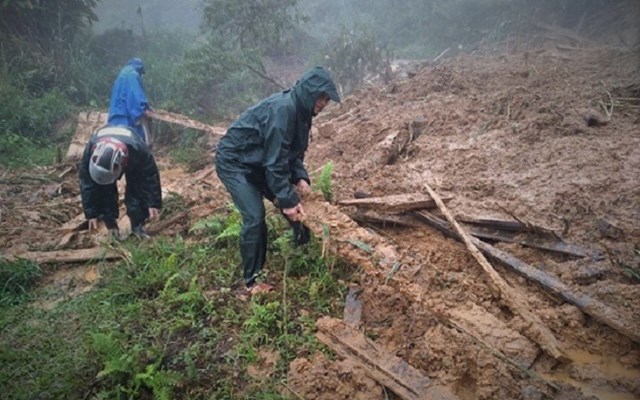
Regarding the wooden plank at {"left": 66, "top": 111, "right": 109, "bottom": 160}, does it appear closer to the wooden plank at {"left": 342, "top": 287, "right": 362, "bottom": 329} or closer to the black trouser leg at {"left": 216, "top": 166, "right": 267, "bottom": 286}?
the black trouser leg at {"left": 216, "top": 166, "right": 267, "bottom": 286}

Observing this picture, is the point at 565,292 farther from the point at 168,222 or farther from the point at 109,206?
the point at 109,206

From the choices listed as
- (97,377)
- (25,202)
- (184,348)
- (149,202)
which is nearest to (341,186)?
(149,202)

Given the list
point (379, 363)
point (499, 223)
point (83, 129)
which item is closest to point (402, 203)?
point (499, 223)

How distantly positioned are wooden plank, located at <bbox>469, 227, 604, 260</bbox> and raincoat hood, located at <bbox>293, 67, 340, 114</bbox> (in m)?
2.02

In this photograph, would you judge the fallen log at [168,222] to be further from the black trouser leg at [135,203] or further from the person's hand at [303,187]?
the person's hand at [303,187]

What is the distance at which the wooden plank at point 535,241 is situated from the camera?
3.60 m

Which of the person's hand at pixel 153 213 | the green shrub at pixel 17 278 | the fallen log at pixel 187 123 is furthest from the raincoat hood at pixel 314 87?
the fallen log at pixel 187 123

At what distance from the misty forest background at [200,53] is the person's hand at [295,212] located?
7376mm

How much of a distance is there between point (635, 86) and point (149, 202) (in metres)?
7.92

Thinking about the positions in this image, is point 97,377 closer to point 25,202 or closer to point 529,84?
point 25,202

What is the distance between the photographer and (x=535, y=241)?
3.82 m

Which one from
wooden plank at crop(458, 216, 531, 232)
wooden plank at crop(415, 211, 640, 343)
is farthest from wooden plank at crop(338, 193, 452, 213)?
wooden plank at crop(458, 216, 531, 232)

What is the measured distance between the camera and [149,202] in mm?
5184

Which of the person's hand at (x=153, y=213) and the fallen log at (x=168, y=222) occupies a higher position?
the person's hand at (x=153, y=213)
